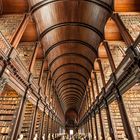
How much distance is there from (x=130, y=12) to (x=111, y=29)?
5.98 feet

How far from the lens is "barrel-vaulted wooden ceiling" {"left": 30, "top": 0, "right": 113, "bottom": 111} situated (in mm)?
8406

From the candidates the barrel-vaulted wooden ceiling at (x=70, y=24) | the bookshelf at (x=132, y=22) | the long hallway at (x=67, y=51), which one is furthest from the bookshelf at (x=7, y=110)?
the bookshelf at (x=132, y=22)

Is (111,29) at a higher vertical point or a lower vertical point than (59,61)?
lower

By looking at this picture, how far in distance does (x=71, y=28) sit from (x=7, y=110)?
700 cm

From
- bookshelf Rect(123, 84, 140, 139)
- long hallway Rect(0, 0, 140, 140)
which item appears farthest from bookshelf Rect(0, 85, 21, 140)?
bookshelf Rect(123, 84, 140, 139)

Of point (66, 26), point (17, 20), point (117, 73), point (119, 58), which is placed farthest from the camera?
point (66, 26)

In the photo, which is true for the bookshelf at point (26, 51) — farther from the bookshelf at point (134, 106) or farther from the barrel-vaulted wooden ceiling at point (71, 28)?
the bookshelf at point (134, 106)

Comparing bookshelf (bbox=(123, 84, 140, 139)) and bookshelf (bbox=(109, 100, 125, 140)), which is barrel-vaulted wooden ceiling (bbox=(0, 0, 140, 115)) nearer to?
bookshelf (bbox=(123, 84, 140, 139))

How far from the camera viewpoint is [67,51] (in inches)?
535

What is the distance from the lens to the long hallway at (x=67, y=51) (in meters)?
5.62

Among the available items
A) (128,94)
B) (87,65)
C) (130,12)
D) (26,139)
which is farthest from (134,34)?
(87,65)

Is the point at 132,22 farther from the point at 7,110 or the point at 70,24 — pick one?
the point at 7,110

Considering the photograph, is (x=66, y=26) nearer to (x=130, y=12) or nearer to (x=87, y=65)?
(x=130, y=12)

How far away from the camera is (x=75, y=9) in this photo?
8.95 metres
